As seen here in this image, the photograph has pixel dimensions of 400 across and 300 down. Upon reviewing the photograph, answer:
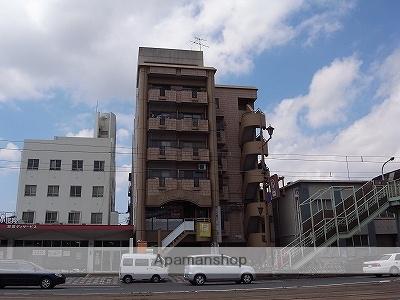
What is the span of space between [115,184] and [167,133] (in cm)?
2263

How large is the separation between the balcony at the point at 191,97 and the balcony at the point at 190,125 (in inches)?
78.7

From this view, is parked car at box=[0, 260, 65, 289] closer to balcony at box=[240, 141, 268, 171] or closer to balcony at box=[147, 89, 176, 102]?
balcony at box=[147, 89, 176, 102]

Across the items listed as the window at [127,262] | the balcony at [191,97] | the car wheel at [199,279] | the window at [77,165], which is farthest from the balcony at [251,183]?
the car wheel at [199,279]

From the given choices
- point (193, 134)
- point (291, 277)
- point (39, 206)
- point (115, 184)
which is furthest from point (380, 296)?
point (115, 184)

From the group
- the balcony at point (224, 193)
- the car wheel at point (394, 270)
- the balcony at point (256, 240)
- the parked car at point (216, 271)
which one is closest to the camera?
the parked car at point (216, 271)

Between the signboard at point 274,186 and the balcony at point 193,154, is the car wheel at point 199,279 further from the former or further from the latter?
the balcony at point 193,154

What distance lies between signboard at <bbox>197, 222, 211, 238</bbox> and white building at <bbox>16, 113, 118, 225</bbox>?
584 inches

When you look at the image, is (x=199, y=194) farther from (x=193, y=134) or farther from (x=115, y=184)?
(x=115, y=184)

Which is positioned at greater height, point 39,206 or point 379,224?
point 39,206

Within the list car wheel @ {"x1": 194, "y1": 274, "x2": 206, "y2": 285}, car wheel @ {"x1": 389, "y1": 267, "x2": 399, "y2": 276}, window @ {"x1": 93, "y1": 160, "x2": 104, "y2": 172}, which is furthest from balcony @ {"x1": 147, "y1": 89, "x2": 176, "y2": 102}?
car wheel @ {"x1": 389, "y1": 267, "x2": 399, "y2": 276}

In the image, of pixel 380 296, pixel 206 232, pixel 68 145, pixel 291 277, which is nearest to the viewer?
pixel 380 296

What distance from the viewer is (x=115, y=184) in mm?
63406

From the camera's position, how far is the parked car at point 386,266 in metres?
25.2

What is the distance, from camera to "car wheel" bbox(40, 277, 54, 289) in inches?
879
